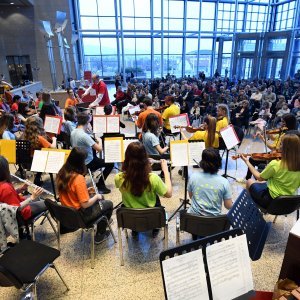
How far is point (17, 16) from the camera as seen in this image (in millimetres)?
15477

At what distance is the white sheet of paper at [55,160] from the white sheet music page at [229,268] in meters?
2.58

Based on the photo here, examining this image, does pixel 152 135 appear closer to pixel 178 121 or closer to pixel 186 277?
pixel 178 121

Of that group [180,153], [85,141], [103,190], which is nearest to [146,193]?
[180,153]

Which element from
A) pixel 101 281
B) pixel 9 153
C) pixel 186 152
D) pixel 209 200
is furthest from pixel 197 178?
pixel 9 153

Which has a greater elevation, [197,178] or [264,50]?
[264,50]

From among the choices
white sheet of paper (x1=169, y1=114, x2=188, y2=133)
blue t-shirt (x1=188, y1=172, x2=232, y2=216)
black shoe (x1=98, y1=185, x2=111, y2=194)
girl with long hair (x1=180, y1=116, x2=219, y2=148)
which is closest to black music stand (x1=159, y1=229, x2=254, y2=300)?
blue t-shirt (x1=188, y1=172, x2=232, y2=216)

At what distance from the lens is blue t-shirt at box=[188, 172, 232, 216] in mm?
2539

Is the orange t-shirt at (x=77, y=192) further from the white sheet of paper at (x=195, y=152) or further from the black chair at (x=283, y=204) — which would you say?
the black chair at (x=283, y=204)

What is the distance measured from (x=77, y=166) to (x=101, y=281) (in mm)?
1259

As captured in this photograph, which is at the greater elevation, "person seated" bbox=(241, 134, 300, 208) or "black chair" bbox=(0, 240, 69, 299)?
"person seated" bbox=(241, 134, 300, 208)

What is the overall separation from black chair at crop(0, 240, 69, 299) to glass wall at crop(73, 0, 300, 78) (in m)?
18.4

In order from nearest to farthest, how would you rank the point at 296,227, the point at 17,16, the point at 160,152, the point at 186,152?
1. the point at 296,227
2. the point at 186,152
3. the point at 160,152
4. the point at 17,16

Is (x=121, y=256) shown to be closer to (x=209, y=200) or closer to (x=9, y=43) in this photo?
(x=209, y=200)

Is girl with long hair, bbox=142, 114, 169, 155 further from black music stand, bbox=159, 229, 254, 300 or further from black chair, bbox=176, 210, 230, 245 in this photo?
black music stand, bbox=159, 229, 254, 300
